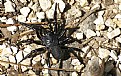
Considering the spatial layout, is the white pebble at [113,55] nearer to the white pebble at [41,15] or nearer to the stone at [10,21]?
the white pebble at [41,15]

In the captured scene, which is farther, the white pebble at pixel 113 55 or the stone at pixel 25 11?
the stone at pixel 25 11

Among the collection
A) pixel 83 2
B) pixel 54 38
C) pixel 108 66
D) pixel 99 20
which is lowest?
pixel 108 66

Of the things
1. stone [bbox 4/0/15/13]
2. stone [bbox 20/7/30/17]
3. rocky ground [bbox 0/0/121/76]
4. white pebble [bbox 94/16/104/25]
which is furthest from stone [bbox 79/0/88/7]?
stone [bbox 4/0/15/13]

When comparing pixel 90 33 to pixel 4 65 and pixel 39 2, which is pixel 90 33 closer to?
pixel 39 2

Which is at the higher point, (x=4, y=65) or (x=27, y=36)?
(x=27, y=36)

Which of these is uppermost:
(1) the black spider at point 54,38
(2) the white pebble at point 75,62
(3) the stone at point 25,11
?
(3) the stone at point 25,11

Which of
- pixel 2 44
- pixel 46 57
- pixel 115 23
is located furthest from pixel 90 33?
pixel 2 44

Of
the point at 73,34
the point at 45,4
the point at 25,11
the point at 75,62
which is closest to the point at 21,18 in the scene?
the point at 25,11

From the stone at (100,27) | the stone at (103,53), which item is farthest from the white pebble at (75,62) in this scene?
the stone at (100,27)

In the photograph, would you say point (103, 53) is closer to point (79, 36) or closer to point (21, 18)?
point (79, 36)
